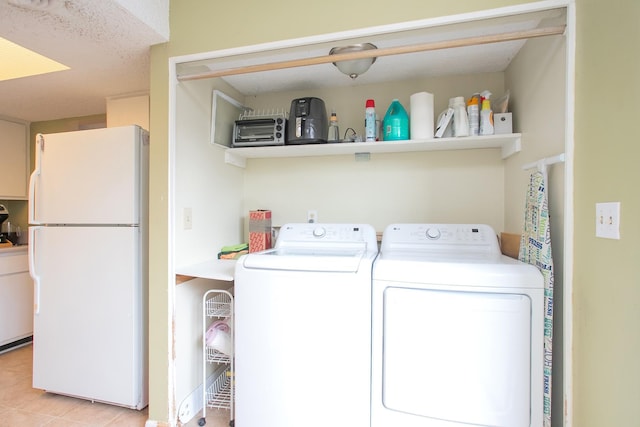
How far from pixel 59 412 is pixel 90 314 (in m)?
0.63

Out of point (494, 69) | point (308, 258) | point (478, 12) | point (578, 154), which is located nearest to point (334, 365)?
point (308, 258)

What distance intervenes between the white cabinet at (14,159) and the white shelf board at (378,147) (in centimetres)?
248

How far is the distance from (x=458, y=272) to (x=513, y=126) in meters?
1.06

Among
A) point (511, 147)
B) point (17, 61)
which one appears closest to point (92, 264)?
point (17, 61)

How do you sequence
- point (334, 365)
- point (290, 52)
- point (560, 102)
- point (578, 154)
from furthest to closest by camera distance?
point (290, 52)
point (334, 365)
point (560, 102)
point (578, 154)

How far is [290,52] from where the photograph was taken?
151 centimetres

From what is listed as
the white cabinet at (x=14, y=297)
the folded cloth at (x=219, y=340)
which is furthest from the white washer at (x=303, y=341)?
the white cabinet at (x=14, y=297)

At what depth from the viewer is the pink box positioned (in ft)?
6.94

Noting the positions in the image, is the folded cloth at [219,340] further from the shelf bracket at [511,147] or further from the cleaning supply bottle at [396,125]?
Result: the shelf bracket at [511,147]

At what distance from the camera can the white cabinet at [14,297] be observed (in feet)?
8.46

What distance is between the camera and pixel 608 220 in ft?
3.11

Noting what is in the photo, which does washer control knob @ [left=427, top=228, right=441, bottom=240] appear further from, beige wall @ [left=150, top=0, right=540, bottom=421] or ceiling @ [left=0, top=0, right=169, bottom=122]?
ceiling @ [left=0, top=0, right=169, bottom=122]

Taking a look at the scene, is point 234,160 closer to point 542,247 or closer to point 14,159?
point 542,247

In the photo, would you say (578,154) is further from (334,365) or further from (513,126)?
(334,365)
